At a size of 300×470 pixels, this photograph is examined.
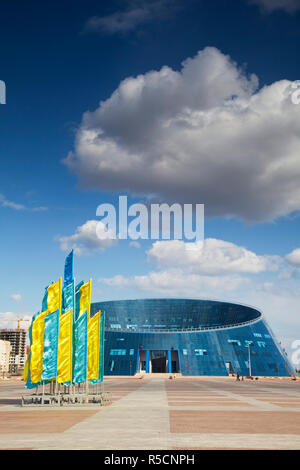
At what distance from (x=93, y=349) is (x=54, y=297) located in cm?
634

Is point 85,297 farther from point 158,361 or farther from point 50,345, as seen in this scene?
point 158,361

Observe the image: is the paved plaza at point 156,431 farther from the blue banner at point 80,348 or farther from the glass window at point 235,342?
the glass window at point 235,342

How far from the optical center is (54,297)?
27.9 meters

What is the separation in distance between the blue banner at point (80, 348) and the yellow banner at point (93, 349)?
7.52ft

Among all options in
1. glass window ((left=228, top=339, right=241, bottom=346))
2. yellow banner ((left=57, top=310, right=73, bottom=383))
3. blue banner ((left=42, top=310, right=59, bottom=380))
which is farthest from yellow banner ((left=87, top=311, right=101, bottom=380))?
glass window ((left=228, top=339, right=241, bottom=346))

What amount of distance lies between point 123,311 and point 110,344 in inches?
1176

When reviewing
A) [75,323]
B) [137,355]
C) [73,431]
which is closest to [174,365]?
[137,355]

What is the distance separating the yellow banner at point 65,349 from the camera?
26875 mm

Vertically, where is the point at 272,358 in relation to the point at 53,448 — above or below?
below

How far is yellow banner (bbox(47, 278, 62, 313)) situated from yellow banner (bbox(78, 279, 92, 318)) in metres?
2.77

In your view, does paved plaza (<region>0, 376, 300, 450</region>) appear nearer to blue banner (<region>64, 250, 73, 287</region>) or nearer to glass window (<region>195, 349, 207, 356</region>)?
blue banner (<region>64, 250, 73, 287</region>)

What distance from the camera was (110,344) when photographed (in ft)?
363

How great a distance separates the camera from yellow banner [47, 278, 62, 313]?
27.8 m

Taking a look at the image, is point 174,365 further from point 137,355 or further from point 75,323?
point 75,323
